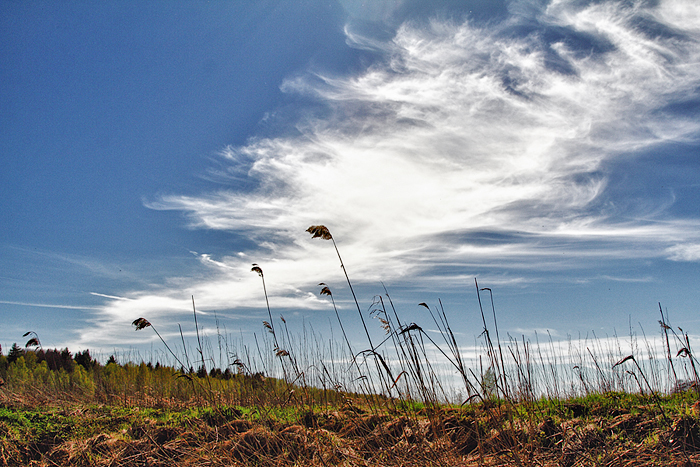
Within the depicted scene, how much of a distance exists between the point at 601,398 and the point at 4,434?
805cm

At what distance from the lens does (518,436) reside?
414cm

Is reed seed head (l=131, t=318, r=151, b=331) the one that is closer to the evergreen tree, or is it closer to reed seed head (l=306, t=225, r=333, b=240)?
reed seed head (l=306, t=225, r=333, b=240)

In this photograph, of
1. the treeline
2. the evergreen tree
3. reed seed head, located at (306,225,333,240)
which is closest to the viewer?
reed seed head, located at (306,225,333,240)

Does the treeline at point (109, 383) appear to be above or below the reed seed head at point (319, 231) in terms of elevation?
below

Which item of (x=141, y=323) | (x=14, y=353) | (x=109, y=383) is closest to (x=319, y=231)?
(x=141, y=323)

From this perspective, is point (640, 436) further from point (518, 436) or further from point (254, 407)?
point (254, 407)

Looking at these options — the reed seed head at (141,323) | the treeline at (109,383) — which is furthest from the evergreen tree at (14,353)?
the reed seed head at (141,323)

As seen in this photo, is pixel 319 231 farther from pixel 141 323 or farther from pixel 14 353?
pixel 14 353

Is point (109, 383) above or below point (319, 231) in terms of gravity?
below

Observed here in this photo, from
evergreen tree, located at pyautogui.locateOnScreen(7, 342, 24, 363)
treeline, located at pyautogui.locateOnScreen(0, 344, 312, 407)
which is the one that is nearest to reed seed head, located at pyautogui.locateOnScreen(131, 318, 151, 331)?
treeline, located at pyautogui.locateOnScreen(0, 344, 312, 407)

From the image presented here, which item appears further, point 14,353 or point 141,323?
point 14,353

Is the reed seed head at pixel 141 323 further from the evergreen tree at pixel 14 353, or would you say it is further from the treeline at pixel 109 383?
the evergreen tree at pixel 14 353

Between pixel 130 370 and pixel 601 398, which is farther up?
pixel 130 370

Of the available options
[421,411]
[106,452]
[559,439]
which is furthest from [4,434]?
[559,439]
